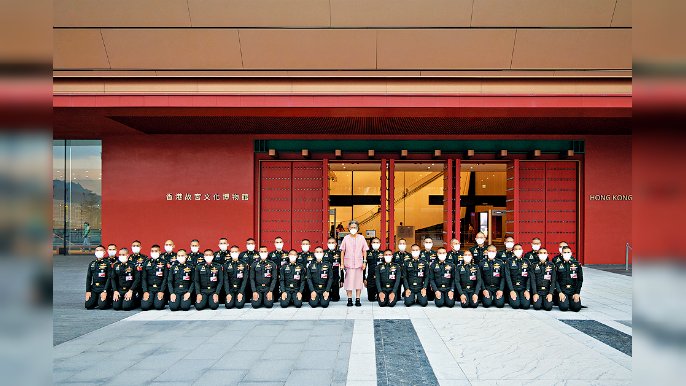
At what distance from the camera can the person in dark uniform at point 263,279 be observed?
9523 millimetres

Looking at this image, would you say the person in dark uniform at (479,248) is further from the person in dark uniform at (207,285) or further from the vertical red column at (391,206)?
the person in dark uniform at (207,285)

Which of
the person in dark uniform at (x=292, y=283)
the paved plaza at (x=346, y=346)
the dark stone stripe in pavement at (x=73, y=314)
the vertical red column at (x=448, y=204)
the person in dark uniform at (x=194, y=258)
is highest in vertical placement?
the vertical red column at (x=448, y=204)

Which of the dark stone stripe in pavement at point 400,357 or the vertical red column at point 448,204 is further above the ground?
the vertical red column at point 448,204

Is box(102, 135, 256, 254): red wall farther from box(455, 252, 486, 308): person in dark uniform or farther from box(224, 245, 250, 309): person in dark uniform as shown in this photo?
box(455, 252, 486, 308): person in dark uniform

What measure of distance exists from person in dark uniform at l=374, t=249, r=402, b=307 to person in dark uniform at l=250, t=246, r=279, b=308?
2492mm

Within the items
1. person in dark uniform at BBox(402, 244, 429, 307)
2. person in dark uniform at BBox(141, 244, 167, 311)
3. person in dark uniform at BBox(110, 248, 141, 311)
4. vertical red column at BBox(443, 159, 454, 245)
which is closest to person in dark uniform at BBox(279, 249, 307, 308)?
person in dark uniform at BBox(402, 244, 429, 307)

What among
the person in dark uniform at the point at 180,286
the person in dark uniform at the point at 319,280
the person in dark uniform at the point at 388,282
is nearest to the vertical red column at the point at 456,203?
the person in dark uniform at the point at 388,282

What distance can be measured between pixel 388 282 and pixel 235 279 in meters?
3.63

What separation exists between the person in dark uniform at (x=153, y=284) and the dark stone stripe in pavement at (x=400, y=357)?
5035 mm

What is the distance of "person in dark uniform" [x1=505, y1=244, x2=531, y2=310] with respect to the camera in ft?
30.3

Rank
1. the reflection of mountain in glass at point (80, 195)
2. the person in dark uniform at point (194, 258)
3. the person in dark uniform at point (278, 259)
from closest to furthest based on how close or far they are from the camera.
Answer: the person in dark uniform at point (194, 258) → the person in dark uniform at point (278, 259) → the reflection of mountain in glass at point (80, 195)

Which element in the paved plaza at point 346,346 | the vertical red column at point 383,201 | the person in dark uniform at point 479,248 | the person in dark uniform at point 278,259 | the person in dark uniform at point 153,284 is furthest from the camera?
the vertical red column at point 383,201

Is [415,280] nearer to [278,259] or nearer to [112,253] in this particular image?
[278,259]

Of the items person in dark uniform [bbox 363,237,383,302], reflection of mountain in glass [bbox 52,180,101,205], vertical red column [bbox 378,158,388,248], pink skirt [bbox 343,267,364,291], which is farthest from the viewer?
reflection of mountain in glass [bbox 52,180,101,205]
